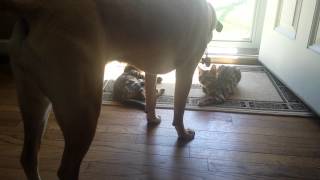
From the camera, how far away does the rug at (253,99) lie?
1.79 meters

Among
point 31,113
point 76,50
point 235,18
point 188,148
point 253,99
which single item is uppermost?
point 235,18

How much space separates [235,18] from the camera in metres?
2.75

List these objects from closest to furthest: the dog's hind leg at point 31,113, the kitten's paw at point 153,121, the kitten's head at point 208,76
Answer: the dog's hind leg at point 31,113 → the kitten's paw at point 153,121 → the kitten's head at point 208,76

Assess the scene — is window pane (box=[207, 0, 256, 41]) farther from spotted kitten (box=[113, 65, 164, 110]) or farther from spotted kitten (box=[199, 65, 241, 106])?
spotted kitten (box=[113, 65, 164, 110])

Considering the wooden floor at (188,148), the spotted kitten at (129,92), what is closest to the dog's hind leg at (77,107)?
the wooden floor at (188,148)

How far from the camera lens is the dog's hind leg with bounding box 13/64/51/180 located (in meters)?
0.91

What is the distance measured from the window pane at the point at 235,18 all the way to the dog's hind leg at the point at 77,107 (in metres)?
2.07

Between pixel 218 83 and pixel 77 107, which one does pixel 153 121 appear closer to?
pixel 218 83

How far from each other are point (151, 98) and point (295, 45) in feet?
3.24

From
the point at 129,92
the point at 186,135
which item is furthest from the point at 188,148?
the point at 129,92

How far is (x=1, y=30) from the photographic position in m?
2.33

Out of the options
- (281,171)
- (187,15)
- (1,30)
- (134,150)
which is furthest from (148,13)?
(1,30)

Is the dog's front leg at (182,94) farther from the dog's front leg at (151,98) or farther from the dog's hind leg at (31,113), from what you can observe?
the dog's hind leg at (31,113)

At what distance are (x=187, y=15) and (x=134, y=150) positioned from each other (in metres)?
0.65
